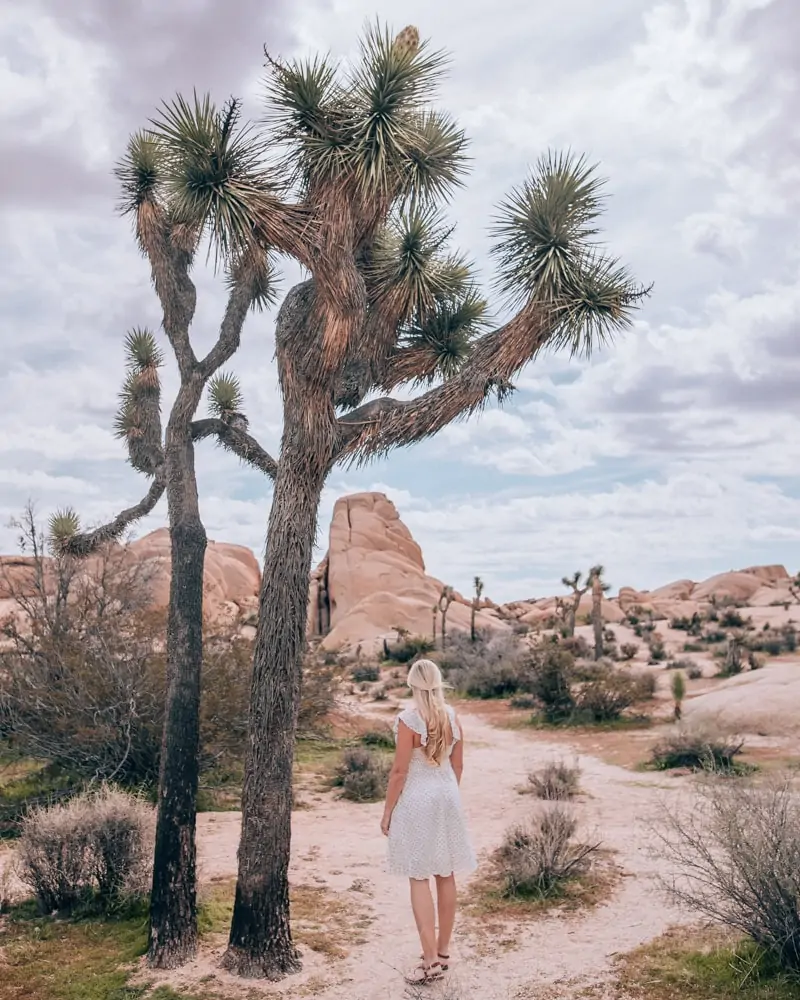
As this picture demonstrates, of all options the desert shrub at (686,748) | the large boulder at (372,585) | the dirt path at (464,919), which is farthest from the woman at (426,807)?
the large boulder at (372,585)

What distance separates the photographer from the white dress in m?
5.81

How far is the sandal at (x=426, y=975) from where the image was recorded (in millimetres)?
6051

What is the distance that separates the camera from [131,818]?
310 inches

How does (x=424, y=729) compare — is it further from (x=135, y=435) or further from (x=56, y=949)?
(x=135, y=435)

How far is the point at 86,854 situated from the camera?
306 inches

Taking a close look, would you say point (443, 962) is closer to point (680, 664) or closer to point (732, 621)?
point (680, 664)

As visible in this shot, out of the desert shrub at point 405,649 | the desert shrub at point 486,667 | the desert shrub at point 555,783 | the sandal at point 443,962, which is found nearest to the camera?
the sandal at point 443,962

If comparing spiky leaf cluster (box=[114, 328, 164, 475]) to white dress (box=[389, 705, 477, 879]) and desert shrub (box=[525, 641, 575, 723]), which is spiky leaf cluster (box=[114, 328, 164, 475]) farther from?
desert shrub (box=[525, 641, 575, 723])

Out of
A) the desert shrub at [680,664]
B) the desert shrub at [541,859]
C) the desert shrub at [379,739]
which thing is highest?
the desert shrub at [680,664]

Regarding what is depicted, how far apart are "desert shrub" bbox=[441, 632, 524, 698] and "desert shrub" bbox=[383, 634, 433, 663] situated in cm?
150

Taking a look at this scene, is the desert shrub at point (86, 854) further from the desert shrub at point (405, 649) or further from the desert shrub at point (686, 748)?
the desert shrub at point (405, 649)

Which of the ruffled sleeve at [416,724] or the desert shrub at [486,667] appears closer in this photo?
the ruffled sleeve at [416,724]

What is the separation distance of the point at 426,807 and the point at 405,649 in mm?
27684

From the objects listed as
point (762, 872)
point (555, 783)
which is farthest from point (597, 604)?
point (762, 872)
